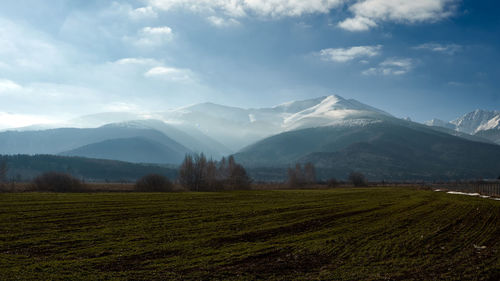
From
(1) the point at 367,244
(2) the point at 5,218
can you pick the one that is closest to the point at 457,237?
(1) the point at 367,244

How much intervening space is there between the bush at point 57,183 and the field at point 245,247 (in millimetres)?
60666

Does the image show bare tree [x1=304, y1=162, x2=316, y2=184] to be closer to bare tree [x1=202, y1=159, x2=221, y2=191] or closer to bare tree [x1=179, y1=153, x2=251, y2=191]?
bare tree [x1=179, y1=153, x2=251, y2=191]

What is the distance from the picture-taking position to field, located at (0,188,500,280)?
18953 millimetres

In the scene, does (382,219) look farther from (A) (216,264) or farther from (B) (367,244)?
(A) (216,264)

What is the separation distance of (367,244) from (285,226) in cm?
942

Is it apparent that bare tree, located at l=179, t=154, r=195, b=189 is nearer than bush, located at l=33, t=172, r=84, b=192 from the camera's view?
No

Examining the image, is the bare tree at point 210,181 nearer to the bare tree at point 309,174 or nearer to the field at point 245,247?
the bare tree at point 309,174

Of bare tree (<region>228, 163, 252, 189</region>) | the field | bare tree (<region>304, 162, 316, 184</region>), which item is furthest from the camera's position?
bare tree (<region>304, 162, 316, 184</region>)

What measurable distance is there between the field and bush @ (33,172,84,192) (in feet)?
199

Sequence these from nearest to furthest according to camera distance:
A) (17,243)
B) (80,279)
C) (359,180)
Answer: (80,279) < (17,243) < (359,180)

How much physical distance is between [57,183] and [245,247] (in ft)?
295

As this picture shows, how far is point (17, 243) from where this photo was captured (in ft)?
82.7

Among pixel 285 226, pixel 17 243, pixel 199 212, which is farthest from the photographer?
pixel 199 212

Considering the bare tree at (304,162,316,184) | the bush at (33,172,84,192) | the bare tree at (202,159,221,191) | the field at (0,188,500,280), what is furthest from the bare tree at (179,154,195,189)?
the field at (0,188,500,280)
